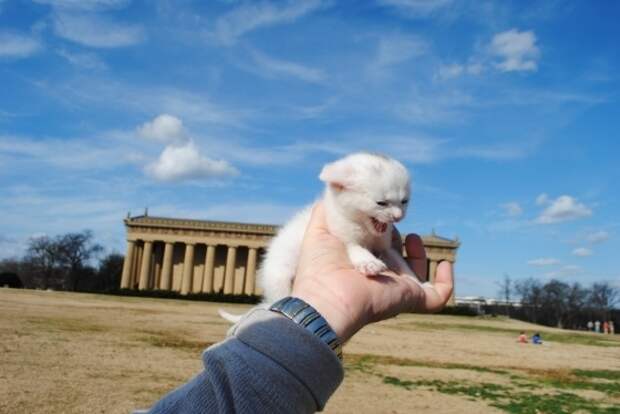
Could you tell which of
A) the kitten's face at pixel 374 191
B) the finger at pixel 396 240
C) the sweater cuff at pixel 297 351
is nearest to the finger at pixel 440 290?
the kitten's face at pixel 374 191

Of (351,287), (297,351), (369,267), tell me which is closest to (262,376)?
(297,351)

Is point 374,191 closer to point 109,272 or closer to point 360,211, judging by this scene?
point 360,211

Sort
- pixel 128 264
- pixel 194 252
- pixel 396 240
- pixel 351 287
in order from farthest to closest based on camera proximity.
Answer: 1. pixel 194 252
2. pixel 128 264
3. pixel 396 240
4. pixel 351 287

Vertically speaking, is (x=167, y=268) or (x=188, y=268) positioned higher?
(x=188, y=268)

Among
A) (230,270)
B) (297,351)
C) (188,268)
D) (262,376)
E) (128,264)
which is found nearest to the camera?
(262,376)

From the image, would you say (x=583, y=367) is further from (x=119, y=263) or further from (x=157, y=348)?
(x=119, y=263)

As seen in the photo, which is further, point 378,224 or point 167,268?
point 167,268

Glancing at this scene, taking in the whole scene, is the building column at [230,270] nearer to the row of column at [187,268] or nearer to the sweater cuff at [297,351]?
the row of column at [187,268]
